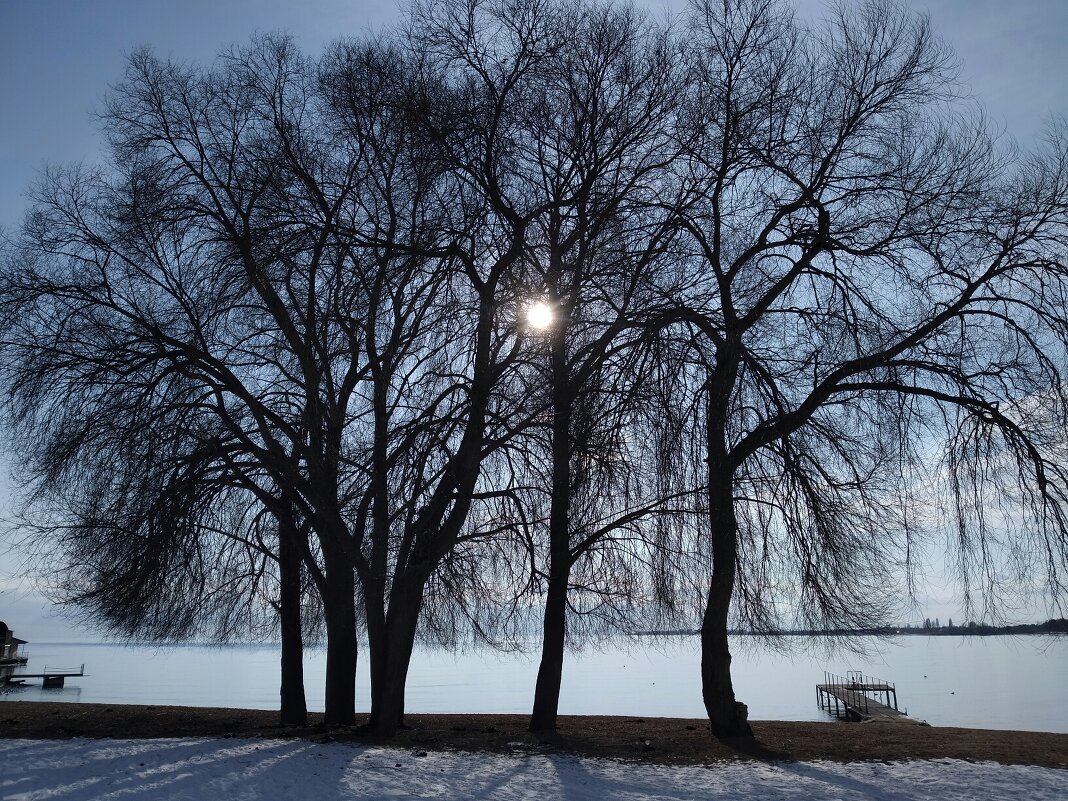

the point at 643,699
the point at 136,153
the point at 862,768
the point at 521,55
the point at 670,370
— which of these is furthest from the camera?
the point at 643,699

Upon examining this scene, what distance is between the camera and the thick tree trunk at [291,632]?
1714 centimetres

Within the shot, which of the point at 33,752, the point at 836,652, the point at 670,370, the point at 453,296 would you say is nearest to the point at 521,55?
the point at 453,296

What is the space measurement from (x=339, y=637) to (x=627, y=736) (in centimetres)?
557

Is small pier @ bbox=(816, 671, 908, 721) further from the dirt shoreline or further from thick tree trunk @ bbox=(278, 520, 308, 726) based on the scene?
thick tree trunk @ bbox=(278, 520, 308, 726)

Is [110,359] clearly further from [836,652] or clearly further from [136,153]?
[836,652]

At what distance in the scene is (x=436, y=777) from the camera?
1090 cm

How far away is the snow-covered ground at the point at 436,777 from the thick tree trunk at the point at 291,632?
4765 millimetres

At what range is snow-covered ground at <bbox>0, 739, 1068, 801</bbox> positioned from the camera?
10016 mm

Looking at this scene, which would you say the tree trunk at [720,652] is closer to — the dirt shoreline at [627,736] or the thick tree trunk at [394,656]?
the dirt shoreline at [627,736]

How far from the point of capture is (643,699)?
49062 mm

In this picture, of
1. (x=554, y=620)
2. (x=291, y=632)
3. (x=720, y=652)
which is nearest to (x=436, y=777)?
(x=554, y=620)

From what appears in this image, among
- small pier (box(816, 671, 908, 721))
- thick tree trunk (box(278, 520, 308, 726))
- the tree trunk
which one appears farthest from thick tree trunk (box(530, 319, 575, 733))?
small pier (box(816, 671, 908, 721))

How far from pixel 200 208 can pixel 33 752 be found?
28.5 feet

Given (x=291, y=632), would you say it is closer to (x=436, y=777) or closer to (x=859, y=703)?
(x=436, y=777)
